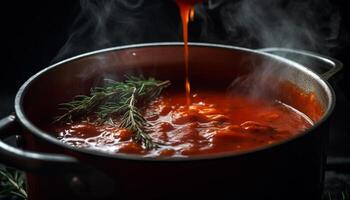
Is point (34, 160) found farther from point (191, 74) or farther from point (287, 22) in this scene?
point (287, 22)

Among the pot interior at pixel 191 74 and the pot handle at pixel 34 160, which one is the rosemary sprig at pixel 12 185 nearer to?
the pot interior at pixel 191 74

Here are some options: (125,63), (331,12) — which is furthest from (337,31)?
(125,63)

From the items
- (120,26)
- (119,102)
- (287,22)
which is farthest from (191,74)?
(120,26)

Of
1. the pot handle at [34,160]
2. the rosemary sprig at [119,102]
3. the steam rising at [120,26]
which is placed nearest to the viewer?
the pot handle at [34,160]

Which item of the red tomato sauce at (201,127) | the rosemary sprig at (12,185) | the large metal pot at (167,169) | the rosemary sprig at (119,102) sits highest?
the large metal pot at (167,169)

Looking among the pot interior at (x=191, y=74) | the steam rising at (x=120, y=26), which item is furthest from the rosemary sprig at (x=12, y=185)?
the steam rising at (x=120, y=26)

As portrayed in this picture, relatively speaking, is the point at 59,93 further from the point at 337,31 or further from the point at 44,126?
the point at 337,31
